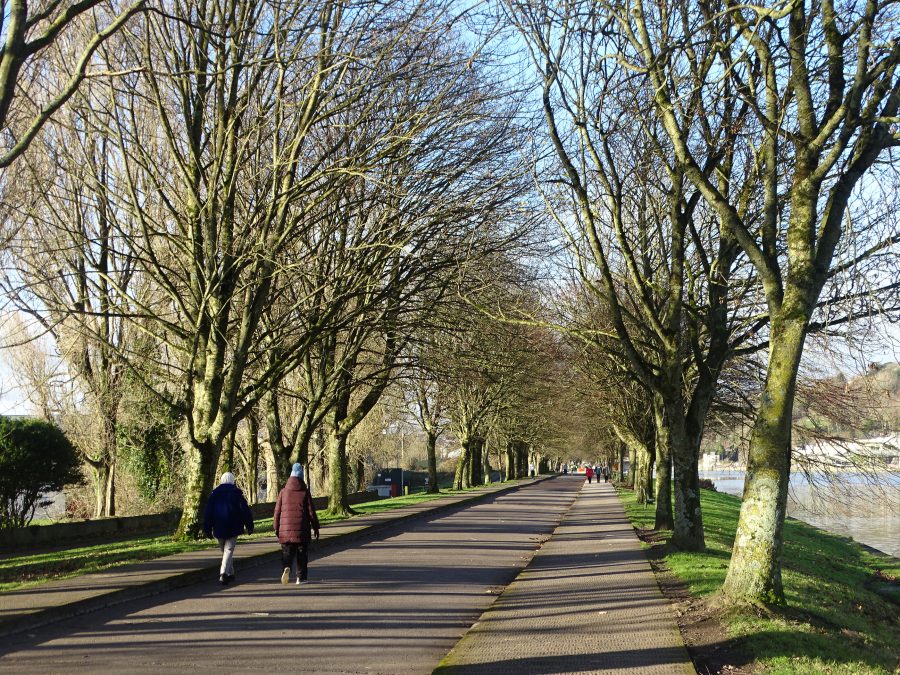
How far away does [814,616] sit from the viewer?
10305 millimetres

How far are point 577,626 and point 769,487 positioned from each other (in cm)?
257

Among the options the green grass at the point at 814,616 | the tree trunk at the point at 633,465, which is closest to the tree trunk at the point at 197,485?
the green grass at the point at 814,616

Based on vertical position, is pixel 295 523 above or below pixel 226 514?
below

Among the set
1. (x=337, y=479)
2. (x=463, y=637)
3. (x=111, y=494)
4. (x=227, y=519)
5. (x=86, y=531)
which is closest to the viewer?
(x=463, y=637)

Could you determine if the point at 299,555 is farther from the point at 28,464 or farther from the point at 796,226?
the point at 28,464

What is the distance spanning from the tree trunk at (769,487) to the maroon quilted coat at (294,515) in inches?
218

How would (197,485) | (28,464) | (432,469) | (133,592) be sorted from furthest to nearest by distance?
(432,469) → (28,464) → (197,485) → (133,592)

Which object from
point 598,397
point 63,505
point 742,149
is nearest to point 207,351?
point 742,149

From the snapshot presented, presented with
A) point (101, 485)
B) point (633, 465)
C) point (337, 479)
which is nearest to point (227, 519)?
point (337, 479)

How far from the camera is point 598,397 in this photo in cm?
3784

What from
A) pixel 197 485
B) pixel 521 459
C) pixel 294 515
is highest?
pixel 521 459

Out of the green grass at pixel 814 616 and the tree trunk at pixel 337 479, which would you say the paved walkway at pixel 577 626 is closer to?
the green grass at pixel 814 616

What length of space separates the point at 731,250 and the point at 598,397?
72.9 ft

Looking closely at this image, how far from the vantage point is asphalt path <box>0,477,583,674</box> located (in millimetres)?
7578
